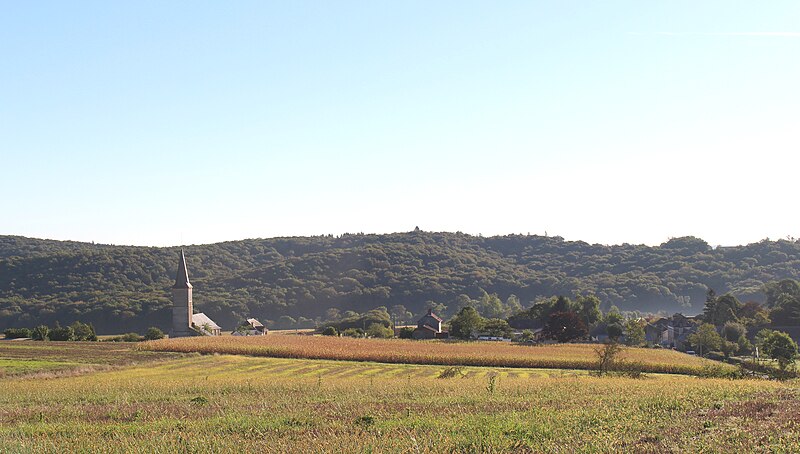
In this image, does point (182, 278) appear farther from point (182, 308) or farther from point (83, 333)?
point (83, 333)

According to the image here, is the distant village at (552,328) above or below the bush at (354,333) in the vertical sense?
above

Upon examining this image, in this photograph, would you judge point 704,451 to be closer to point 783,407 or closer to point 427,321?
point 783,407

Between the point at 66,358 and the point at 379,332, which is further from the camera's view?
the point at 379,332

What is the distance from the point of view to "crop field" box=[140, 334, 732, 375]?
65.5m

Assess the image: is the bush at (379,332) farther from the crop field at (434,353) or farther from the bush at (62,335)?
the bush at (62,335)

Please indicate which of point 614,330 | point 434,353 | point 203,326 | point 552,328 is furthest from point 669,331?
point 203,326

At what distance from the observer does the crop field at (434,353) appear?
65.5 meters

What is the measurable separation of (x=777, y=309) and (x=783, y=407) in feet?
354

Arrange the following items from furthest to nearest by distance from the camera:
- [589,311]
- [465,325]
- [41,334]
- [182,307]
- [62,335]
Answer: [589,311], [182,307], [465,325], [62,335], [41,334]

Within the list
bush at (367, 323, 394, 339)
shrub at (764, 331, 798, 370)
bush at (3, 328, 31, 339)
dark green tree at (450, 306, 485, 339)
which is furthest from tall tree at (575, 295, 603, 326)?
bush at (3, 328, 31, 339)

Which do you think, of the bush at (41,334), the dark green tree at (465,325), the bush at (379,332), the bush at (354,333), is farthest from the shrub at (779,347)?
the bush at (41,334)

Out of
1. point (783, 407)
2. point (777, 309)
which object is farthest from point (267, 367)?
point (777, 309)

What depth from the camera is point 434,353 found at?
232 feet

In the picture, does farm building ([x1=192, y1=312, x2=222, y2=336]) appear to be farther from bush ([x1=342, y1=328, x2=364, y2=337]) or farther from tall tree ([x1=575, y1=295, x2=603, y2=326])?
tall tree ([x1=575, y1=295, x2=603, y2=326])
